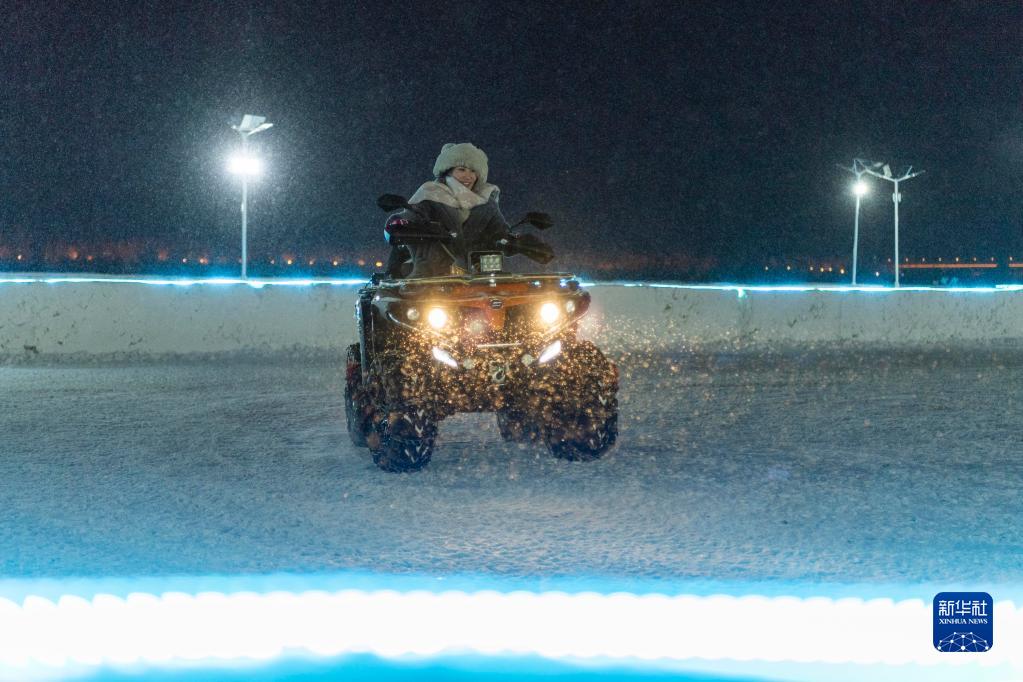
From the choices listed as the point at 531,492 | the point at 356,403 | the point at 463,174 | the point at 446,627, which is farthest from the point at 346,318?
the point at 446,627

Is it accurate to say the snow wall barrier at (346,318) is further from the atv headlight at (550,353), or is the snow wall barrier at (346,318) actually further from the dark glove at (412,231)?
the atv headlight at (550,353)

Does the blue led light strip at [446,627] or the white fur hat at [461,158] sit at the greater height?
the white fur hat at [461,158]

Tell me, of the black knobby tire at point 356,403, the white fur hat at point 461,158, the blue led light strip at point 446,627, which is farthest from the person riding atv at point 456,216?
the blue led light strip at point 446,627

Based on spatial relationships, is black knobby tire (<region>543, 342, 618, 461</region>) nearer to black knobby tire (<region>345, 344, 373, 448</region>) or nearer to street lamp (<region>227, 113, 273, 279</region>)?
black knobby tire (<region>345, 344, 373, 448</region>)

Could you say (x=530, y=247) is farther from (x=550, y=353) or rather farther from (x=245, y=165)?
(x=245, y=165)

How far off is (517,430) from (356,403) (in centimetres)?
135

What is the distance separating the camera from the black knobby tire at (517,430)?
26.0ft

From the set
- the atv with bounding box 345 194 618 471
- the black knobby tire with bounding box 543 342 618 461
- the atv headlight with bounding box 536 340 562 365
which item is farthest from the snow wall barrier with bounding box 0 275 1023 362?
the atv headlight with bounding box 536 340 562 365

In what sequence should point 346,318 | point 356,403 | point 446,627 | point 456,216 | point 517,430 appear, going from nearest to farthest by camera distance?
point 446,627 < point 456,216 < point 356,403 < point 517,430 < point 346,318

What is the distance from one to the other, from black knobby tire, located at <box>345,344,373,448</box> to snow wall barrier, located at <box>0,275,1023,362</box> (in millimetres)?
9989

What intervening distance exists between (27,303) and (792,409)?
12.0 meters

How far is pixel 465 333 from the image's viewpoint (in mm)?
6969

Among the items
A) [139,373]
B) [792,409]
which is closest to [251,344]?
[139,373]

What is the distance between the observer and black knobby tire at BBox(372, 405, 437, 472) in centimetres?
705
